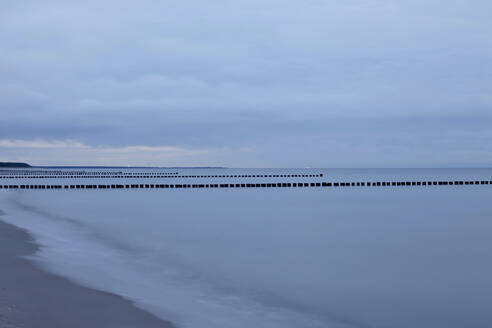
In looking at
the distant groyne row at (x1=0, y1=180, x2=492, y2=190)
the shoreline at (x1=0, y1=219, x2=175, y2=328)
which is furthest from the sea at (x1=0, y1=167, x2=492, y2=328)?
the distant groyne row at (x1=0, y1=180, x2=492, y2=190)

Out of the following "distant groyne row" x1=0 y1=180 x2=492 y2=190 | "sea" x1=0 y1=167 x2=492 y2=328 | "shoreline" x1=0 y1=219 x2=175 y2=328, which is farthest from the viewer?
"distant groyne row" x1=0 y1=180 x2=492 y2=190

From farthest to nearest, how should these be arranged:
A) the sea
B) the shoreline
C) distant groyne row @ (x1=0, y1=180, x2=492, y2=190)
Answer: distant groyne row @ (x1=0, y1=180, x2=492, y2=190) → the sea → the shoreline

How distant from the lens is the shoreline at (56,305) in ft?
23.0

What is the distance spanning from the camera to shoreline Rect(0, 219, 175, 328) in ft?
23.0

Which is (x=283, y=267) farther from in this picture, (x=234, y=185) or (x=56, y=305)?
(x=234, y=185)

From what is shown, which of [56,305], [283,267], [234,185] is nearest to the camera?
[56,305]

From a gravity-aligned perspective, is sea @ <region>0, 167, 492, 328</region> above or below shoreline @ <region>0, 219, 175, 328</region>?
below

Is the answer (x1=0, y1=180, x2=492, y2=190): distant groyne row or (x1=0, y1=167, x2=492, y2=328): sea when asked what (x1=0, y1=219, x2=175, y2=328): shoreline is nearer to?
(x1=0, y1=167, x2=492, y2=328): sea

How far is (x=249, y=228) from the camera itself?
953 inches

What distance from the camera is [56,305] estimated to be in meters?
7.95

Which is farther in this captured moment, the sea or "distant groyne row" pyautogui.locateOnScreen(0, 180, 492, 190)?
"distant groyne row" pyautogui.locateOnScreen(0, 180, 492, 190)

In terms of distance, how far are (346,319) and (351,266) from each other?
5.40 metres

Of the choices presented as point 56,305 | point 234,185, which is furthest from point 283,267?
point 234,185

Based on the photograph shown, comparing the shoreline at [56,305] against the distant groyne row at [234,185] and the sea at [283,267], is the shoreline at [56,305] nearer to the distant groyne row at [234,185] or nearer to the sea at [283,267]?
the sea at [283,267]
